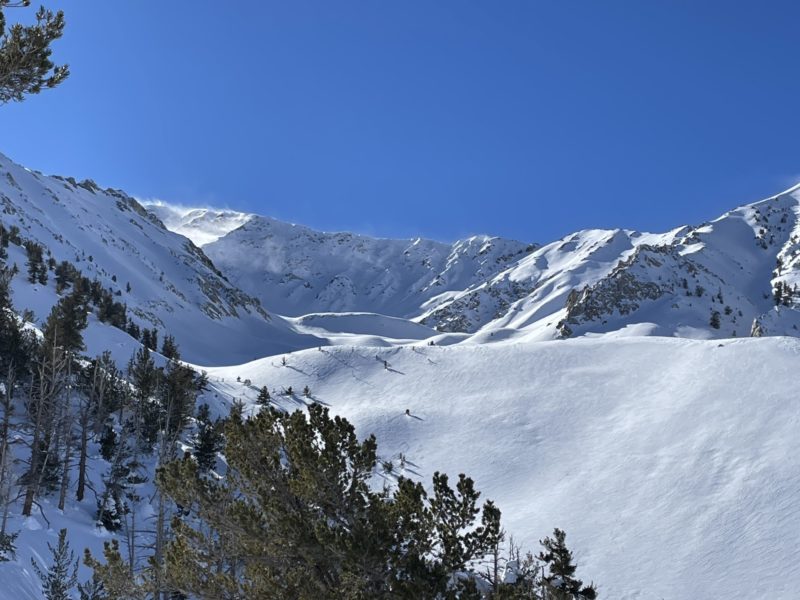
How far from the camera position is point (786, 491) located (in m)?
24.0

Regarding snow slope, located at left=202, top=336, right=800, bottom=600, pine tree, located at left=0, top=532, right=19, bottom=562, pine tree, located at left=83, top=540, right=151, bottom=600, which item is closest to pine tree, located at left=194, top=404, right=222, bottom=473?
snow slope, located at left=202, top=336, right=800, bottom=600

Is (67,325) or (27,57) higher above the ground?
(67,325)

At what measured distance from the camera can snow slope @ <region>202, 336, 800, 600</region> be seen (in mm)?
22016

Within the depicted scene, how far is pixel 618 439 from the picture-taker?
32188 mm

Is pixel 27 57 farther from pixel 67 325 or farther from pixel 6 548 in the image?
pixel 67 325

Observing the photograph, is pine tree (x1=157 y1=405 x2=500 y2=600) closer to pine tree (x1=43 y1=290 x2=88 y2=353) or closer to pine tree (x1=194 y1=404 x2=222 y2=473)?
pine tree (x1=194 y1=404 x2=222 y2=473)

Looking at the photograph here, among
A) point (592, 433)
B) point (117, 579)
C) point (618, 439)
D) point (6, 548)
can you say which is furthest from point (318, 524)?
point (592, 433)

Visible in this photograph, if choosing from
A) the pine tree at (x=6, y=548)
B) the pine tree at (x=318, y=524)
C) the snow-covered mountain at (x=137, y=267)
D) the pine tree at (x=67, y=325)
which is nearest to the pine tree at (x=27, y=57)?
the pine tree at (x=318, y=524)

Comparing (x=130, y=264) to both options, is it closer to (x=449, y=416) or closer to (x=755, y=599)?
(x=449, y=416)

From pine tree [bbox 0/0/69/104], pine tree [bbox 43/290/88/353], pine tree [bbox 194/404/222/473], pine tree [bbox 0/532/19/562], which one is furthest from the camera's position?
pine tree [bbox 43/290/88/353]

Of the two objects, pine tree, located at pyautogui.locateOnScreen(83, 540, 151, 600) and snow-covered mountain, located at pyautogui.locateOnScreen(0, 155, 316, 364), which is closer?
pine tree, located at pyautogui.locateOnScreen(83, 540, 151, 600)

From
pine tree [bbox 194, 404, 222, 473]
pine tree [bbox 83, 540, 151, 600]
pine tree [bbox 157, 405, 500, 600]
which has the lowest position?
pine tree [bbox 83, 540, 151, 600]

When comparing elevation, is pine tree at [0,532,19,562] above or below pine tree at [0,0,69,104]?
below

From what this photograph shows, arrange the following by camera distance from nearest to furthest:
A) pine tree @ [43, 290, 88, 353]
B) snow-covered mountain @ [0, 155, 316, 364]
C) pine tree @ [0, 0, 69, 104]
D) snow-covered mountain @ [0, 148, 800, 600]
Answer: pine tree @ [0, 0, 69, 104], snow-covered mountain @ [0, 148, 800, 600], pine tree @ [43, 290, 88, 353], snow-covered mountain @ [0, 155, 316, 364]
